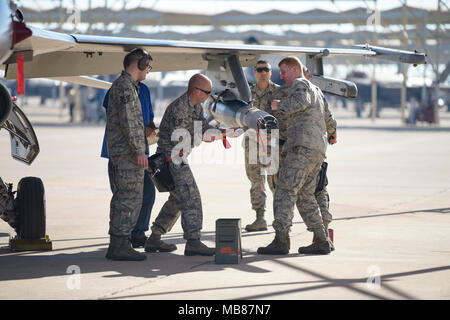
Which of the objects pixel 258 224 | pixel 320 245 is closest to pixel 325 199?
pixel 320 245

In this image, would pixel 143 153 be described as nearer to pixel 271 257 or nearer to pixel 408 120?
pixel 271 257

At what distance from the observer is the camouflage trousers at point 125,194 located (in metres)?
8.06

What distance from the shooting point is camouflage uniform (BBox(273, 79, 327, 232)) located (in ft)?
27.2

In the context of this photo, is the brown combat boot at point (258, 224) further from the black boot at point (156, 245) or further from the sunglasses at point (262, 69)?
the sunglasses at point (262, 69)

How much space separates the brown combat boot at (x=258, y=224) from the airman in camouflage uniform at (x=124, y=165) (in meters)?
2.39

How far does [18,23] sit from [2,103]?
120cm

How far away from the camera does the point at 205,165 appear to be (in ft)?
65.9

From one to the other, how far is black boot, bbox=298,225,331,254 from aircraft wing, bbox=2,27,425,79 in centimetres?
258

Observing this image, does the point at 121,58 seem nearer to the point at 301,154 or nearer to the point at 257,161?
the point at 257,161

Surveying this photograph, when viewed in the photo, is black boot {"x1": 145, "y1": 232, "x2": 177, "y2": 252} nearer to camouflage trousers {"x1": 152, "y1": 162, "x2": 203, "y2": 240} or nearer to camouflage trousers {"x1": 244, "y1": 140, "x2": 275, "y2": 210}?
camouflage trousers {"x1": 152, "y1": 162, "x2": 203, "y2": 240}

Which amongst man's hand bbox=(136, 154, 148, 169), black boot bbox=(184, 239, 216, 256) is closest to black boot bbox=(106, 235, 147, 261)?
black boot bbox=(184, 239, 216, 256)

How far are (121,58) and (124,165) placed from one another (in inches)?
121

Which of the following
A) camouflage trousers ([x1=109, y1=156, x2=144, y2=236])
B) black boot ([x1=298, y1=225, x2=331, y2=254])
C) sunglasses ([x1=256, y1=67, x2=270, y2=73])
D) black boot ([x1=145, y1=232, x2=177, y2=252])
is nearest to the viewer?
camouflage trousers ([x1=109, y1=156, x2=144, y2=236])

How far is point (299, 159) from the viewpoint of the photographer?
8.35m
